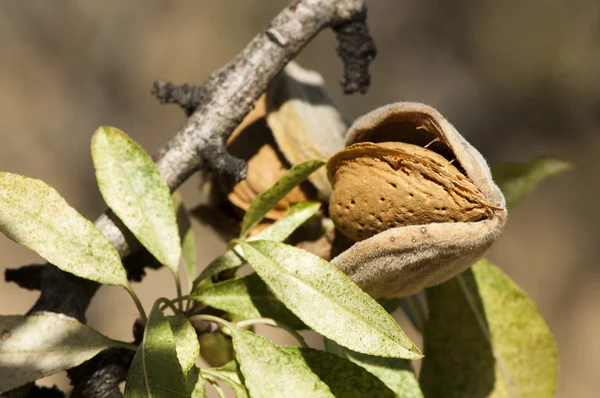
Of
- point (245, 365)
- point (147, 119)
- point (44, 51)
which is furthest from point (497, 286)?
point (44, 51)

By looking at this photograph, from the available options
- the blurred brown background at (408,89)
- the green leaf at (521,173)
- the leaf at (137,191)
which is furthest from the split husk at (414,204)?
the blurred brown background at (408,89)

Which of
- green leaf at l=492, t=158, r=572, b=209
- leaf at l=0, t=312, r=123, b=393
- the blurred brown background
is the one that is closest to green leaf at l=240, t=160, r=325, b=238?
leaf at l=0, t=312, r=123, b=393

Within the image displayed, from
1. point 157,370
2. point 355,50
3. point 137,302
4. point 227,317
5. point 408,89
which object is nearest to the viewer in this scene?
point 157,370

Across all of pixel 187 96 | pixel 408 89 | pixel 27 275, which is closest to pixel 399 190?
pixel 187 96

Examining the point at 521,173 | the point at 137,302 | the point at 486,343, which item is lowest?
the point at 486,343

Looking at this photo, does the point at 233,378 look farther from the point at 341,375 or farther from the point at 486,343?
the point at 486,343

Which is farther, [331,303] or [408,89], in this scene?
[408,89]
